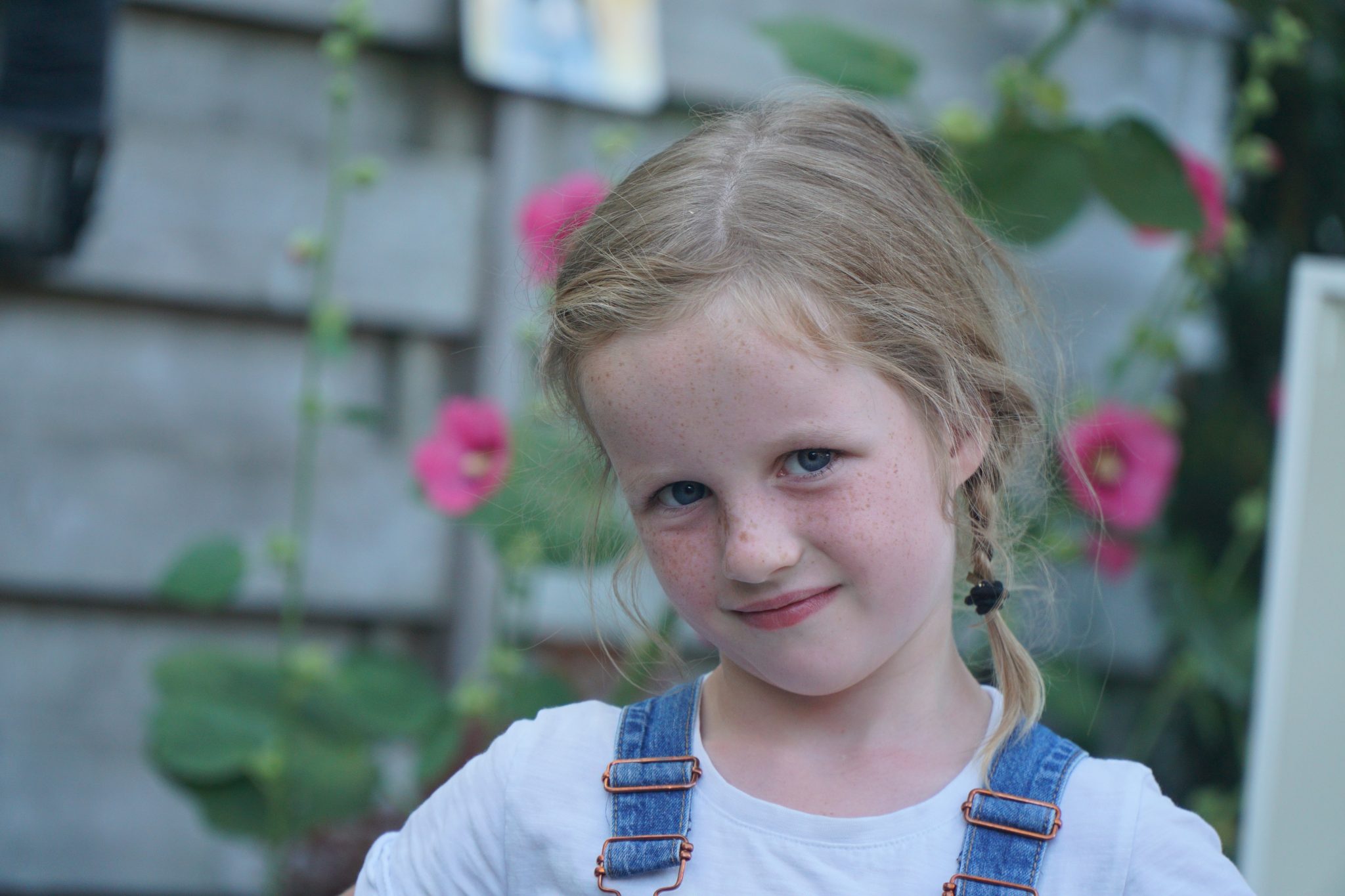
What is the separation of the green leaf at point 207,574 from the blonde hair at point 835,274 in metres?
0.82

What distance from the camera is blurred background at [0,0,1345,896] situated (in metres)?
1.56

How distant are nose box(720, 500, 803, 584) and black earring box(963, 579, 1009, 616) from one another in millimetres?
162

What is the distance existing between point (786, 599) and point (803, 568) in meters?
0.02

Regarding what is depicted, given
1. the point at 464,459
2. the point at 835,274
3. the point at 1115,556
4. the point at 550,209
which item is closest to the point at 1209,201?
the point at 1115,556

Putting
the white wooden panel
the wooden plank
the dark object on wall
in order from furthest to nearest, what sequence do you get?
the wooden plank, the dark object on wall, the white wooden panel

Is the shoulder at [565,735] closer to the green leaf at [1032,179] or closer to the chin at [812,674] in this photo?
the chin at [812,674]

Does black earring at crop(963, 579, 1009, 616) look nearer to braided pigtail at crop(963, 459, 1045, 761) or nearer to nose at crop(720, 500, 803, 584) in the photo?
braided pigtail at crop(963, 459, 1045, 761)

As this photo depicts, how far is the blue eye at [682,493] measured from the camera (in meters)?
0.78

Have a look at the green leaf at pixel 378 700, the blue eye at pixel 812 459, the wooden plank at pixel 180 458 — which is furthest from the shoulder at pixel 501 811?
the wooden plank at pixel 180 458

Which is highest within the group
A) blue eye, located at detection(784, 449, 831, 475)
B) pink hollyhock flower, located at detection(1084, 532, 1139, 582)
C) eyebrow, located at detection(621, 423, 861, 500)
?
eyebrow, located at detection(621, 423, 861, 500)

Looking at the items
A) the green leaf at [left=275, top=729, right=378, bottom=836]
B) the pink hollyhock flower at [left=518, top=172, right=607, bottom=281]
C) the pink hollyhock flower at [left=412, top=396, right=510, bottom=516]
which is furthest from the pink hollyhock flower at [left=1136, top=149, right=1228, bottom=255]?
the green leaf at [left=275, top=729, right=378, bottom=836]

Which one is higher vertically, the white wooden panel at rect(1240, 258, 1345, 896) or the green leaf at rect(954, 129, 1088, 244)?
the green leaf at rect(954, 129, 1088, 244)

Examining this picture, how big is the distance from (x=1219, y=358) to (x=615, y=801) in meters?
1.80

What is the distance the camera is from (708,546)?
77 centimetres
